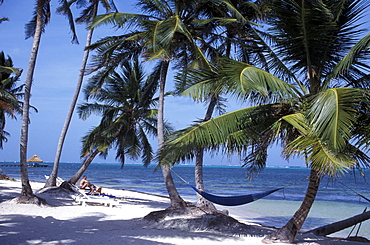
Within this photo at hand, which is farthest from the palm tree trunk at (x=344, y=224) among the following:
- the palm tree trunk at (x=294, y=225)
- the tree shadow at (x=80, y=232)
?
the tree shadow at (x=80, y=232)

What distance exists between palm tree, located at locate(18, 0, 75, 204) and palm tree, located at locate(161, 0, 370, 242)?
579cm

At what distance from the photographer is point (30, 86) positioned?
33.9 feet

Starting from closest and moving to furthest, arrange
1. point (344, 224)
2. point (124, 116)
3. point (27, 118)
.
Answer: point (344, 224) → point (27, 118) → point (124, 116)

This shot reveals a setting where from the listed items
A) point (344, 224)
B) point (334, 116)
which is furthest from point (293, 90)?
point (344, 224)

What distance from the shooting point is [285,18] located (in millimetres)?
5988

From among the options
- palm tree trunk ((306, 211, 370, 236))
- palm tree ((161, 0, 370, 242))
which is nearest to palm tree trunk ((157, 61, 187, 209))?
palm tree ((161, 0, 370, 242))

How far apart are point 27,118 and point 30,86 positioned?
0.93 m

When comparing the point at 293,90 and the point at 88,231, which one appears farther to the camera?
the point at 88,231

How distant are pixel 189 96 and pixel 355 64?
282 cm

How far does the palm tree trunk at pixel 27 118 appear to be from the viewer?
32.4ft

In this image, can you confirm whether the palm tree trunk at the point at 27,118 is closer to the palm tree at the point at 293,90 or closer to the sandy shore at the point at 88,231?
the sandy shore at the point at 88,231

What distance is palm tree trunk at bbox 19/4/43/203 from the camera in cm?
A: 987

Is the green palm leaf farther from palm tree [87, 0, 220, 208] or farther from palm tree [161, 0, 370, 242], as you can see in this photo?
palm tree [87, 0, 220, 208]

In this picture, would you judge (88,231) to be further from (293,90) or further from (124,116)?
(124,116)
